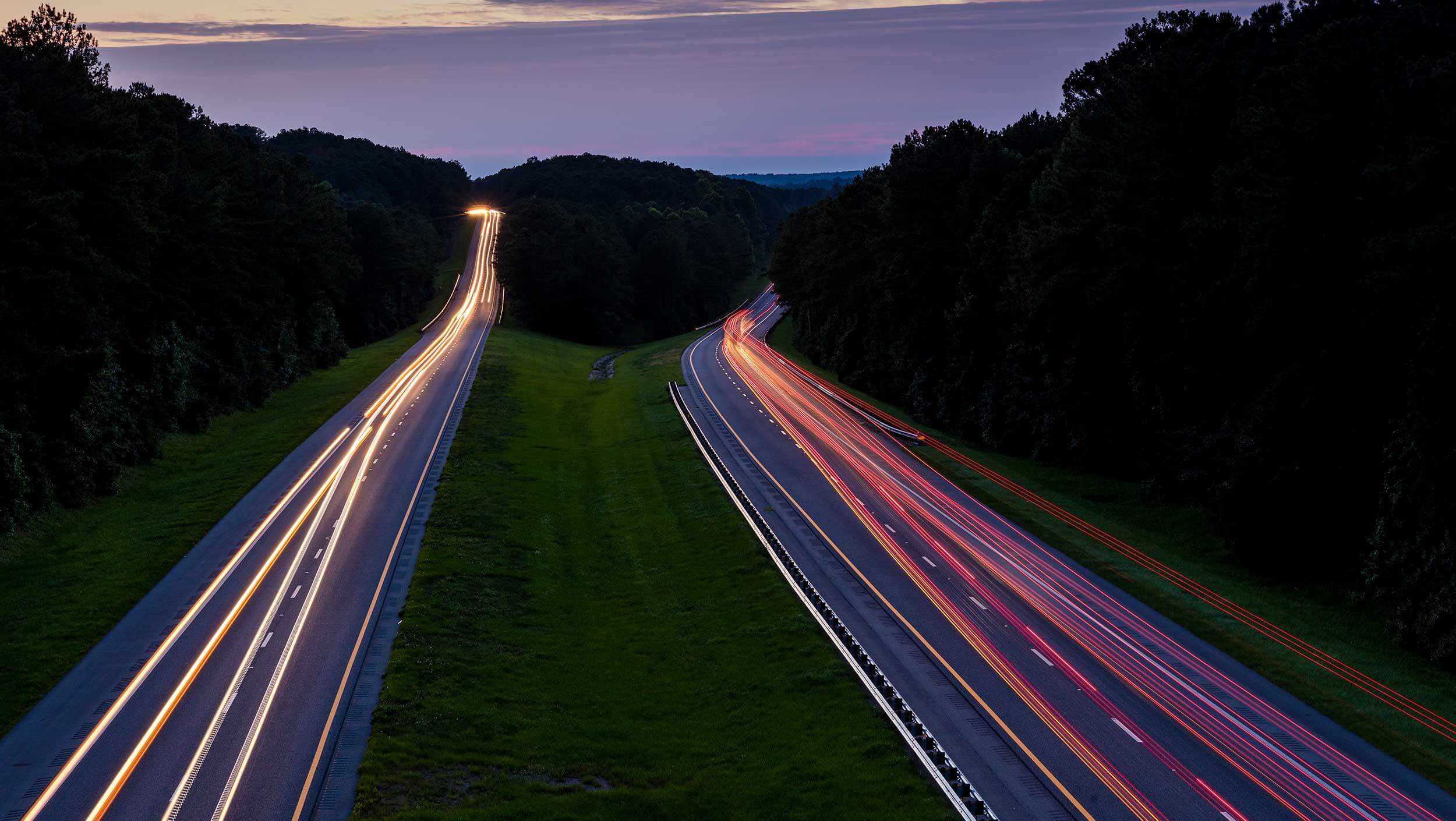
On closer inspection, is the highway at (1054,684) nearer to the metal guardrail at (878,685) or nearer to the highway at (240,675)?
the metal guardrail at (878,685)

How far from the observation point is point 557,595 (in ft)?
131

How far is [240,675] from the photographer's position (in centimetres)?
2914

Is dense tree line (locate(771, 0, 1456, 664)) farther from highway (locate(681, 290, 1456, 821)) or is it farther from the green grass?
the green grass

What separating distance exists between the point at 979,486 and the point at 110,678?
37630mm

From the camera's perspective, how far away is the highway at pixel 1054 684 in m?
22.2

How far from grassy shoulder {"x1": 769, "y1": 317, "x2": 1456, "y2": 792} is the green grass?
32190 millimetres

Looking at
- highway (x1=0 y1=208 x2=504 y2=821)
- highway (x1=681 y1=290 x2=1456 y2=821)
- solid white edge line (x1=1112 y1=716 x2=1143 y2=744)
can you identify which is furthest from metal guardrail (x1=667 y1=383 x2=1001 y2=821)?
highway (x1=0 y1=208 x2=504 y2=821)

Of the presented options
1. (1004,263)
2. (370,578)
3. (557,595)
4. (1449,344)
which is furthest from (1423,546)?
(1004,263)

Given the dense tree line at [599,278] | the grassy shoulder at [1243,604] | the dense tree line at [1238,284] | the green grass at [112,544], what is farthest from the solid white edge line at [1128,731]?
the dense tree line at [599,278]

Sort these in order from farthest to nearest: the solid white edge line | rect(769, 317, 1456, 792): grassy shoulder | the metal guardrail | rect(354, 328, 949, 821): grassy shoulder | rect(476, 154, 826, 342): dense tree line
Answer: rect(476, 154, 826, 342): dense tree line < rect(769, 317, 1456, 792): grassy shoulder < the solid white edge line < rect(354, 328, 949, 821): grassy shoulder < the metal guardrail

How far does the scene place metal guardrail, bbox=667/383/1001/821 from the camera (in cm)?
2152

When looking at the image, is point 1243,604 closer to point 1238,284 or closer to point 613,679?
point 1238,284

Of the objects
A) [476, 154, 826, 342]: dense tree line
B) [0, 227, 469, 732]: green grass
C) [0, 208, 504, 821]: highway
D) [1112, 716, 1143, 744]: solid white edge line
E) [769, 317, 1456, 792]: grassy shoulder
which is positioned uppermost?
[476, 154, 826, 342]: dense tree line

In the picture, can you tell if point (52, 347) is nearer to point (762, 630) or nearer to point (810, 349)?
point (762, 630)
